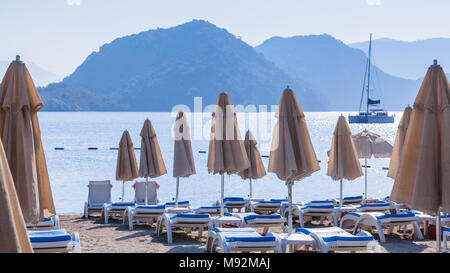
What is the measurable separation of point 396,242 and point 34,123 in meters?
5.95

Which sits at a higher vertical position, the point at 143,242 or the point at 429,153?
the point at 429,153

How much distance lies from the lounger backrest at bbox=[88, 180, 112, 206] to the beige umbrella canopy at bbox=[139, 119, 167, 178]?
3.74 feet

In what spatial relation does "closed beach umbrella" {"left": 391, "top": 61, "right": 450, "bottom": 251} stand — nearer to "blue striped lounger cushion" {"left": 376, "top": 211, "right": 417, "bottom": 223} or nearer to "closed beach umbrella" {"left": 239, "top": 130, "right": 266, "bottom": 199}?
"blue striped lounger cushion" {"left": 376, "top": 211, "right": 417, "bottom": 223}

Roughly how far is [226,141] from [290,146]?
2.08 metres

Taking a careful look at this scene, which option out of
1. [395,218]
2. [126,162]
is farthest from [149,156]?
[395,218]

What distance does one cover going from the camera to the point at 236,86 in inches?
7215

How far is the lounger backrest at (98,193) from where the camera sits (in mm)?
12391

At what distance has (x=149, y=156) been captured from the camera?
1190cm

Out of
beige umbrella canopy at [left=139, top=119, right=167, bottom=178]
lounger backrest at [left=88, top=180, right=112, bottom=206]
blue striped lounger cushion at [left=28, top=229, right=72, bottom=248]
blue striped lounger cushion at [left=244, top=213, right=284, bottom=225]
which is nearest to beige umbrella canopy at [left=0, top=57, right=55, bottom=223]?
blue striped lounger cushion at [left=28, top=229, right=72, bottom=248]

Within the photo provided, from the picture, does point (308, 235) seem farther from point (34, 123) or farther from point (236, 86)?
point (236, 86)

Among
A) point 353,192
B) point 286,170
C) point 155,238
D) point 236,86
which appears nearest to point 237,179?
point 353,192

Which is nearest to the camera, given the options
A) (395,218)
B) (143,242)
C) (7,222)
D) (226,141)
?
(7,222)

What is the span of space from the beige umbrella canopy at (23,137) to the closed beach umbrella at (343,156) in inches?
255

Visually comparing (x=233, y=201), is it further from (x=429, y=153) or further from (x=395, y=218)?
(x=429, y=153)
